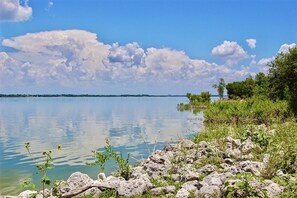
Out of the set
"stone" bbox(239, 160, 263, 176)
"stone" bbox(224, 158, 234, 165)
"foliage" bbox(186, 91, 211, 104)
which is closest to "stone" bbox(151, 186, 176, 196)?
"stone" bbox(239, 160, 263, 176)

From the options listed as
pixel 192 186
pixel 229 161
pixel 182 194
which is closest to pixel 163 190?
pixel 192 186

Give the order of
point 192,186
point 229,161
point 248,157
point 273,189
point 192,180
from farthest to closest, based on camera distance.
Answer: point 248,157 < point 229,161 < point 192,180 < point 192,186 < point 273,189

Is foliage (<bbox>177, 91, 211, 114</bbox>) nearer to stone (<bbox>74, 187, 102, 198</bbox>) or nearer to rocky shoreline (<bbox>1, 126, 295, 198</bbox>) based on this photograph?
rocky shoreline (<bbox>1, 126, 295, 198</bbox>)

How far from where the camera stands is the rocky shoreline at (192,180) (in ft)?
23.9

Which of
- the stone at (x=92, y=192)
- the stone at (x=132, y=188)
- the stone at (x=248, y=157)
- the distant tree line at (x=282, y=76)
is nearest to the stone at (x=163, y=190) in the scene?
the stone at (x=132, y=188)

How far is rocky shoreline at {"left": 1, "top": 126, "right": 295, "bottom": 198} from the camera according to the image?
728 centimetres

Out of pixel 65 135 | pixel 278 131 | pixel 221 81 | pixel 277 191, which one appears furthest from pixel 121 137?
pixel 221 81

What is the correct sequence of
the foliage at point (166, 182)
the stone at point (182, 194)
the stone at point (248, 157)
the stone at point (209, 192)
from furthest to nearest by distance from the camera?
the stone at point (248, 157) < the foliage at point (166, 182) < the stone at point (182, 194) < the stone at point (209, 192)

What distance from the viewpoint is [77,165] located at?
16.6 meters

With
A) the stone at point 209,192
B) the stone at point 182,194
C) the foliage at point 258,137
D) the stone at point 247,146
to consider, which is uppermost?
the foliage at point 258,137

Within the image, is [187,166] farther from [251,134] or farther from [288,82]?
[288,82]

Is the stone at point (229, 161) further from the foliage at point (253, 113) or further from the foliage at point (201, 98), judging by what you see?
the foliage at point (201, 98)

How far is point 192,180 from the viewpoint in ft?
29.9

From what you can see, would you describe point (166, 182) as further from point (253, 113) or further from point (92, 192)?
point (253, 113)
